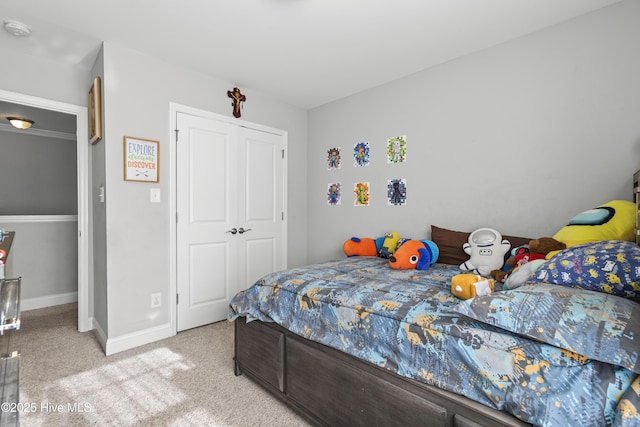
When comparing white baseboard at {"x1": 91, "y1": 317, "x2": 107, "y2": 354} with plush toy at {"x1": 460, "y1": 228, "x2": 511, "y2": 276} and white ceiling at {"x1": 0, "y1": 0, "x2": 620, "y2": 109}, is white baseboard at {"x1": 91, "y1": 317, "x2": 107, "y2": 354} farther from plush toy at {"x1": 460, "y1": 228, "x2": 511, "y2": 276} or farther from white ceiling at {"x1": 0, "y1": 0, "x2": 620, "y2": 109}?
plush toy at {"x1": 460, "y1": 228, "x2": 511, "y2": 276}

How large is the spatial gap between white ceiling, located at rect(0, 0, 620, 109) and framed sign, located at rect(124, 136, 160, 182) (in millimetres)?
766

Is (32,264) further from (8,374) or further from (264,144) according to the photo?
(8,374)

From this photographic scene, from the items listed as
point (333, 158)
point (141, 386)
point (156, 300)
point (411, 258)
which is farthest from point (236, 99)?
point (141, 386)

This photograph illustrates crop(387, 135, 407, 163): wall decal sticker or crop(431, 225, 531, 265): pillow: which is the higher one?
crop(387, 135, 407, 163): wall decal sticker

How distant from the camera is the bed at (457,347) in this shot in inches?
34.2

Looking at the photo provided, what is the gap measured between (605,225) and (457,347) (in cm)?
129

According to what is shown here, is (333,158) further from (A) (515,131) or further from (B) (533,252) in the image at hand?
(B) (533,252)

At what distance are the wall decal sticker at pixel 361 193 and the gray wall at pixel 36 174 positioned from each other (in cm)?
393

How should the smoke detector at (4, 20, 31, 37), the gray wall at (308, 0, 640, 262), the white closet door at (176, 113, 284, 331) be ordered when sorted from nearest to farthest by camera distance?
the gray wall at (308, 0, 640, 262) → the smoke detector at (4, 20, 31, 37) → the white closet door at (176, 113, 284, 331)

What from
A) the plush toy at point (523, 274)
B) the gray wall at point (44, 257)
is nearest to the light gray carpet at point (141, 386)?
the gray wall at point (44, 257)

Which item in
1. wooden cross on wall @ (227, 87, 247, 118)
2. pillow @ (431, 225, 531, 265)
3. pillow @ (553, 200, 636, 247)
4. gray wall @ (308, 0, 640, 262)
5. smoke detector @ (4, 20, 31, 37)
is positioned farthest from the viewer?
wooden cross on wall @ (227, 87, 247, 118)

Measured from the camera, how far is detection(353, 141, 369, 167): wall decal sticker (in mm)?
3309

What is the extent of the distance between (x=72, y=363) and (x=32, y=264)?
2.02 metres

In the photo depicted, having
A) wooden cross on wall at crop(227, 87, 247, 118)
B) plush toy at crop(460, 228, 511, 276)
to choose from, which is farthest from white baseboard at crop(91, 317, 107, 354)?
plush toy at crop(460, 228, 511, 276)
